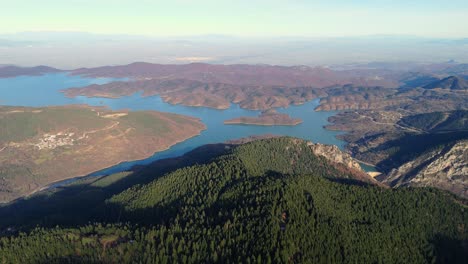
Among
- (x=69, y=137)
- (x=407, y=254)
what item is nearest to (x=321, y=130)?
(x=69, y=137)

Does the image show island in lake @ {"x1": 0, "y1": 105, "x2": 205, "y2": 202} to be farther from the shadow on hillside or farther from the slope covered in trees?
the slope covered in trees

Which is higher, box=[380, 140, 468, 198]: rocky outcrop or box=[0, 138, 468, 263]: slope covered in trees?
box=[0, 138, 468, 263]: slope covered in trees

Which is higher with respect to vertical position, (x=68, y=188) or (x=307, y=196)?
(x=307, y=196)

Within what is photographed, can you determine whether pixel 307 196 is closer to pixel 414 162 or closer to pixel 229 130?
pixel 414 162

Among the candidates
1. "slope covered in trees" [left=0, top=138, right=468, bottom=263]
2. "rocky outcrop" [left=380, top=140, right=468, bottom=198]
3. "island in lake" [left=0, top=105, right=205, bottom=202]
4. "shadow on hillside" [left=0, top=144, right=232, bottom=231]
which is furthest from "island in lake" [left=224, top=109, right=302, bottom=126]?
"slope covered in trees" [left=0, top=138, right=468, bottom=263]

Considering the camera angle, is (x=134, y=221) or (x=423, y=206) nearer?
(x=134, y=221)

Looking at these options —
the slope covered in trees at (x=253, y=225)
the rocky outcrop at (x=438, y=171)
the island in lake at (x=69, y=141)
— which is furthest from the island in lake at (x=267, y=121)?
the slope covered in trees at (x=253, y=225)

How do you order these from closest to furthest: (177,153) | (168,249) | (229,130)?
1. (168,249)
2. (177,153)
3. (229,130)

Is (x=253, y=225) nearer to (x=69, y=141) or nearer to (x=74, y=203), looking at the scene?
(x=74, y=203)
